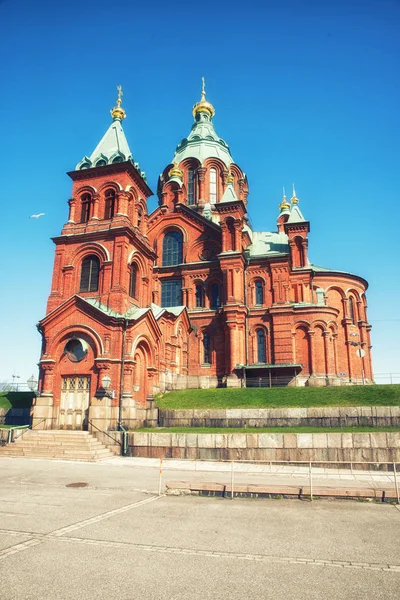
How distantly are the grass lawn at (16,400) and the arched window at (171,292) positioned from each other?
524 inches

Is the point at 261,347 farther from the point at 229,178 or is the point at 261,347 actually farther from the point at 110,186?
the point at 229,178

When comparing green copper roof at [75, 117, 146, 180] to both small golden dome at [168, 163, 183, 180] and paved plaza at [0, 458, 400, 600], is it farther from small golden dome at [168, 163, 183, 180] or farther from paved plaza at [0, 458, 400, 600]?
paved plaza at [0, 458, 400, 600]

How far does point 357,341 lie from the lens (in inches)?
1566

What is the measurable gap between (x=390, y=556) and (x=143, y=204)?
2692cm

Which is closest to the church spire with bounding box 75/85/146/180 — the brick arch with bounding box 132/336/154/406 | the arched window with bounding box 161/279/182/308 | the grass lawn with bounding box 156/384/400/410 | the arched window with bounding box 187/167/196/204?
the arched window with bounding box 161/279/182/308

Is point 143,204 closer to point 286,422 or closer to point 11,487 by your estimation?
point 286,422

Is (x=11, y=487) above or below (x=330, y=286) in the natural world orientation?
below

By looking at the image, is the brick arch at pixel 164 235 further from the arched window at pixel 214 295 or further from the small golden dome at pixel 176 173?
the small golden dome at pixel 176 173

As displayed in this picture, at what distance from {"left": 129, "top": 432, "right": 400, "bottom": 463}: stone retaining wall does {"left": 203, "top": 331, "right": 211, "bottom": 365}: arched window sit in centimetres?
1483

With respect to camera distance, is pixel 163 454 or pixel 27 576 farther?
pixel 163 454

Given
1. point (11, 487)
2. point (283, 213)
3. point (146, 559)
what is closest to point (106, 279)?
point (11, 487)

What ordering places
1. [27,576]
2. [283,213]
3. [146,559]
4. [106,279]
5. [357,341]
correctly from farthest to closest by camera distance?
[283,213]
[357,341]
[106,279]
[146,559]
[27,576]

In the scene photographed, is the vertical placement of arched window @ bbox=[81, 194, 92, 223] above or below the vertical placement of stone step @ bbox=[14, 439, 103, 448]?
above

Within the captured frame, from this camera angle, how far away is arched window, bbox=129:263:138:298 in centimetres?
2743
